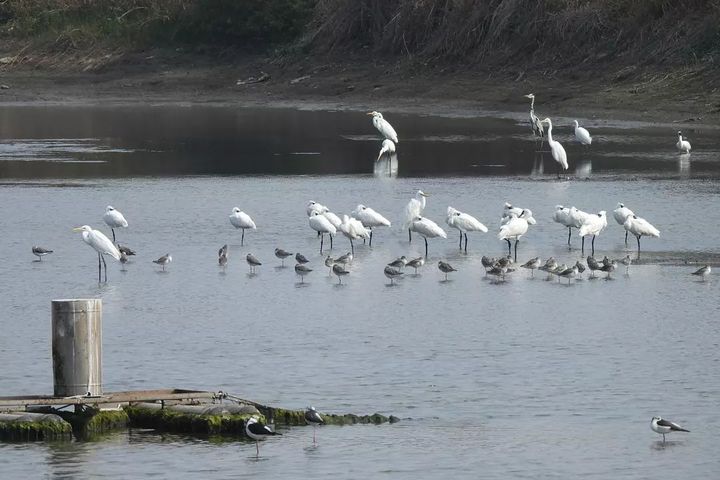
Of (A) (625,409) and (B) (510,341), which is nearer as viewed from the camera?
(A) (625,409)

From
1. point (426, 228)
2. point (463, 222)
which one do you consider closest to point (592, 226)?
point (463, 222)

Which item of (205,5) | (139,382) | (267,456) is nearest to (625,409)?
(267,456)

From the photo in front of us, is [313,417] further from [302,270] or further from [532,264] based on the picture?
[532,264]

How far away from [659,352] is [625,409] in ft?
6.62

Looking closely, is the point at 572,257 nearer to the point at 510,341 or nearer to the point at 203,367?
the point at 510,341

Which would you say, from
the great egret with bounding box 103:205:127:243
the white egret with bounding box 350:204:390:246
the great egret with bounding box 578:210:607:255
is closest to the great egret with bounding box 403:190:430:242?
the white egret with bounding box 350:204:390:246

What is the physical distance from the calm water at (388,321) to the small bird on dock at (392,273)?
16 centimetres

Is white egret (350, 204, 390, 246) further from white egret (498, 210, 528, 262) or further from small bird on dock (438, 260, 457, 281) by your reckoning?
small bird on dock (438, 260, 457, 281)

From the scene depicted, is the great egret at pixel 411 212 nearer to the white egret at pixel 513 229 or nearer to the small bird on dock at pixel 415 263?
the white egret at pixel 513 229

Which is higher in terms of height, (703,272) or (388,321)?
(703,272)

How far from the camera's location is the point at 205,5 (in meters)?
48.8

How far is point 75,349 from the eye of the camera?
1185cm

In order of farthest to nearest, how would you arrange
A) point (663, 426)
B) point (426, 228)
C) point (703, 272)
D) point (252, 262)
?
1. point (426, 228)
2. point (252, 262)
3. point (703, 272)
4. point (663, 426)

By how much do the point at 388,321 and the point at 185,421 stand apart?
431 centimetres
